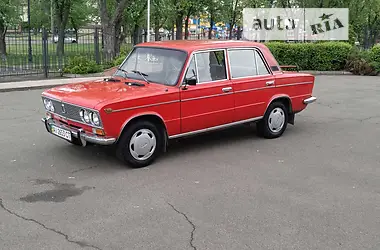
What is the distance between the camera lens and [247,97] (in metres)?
7.28

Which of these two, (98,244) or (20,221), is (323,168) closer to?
(98,244)

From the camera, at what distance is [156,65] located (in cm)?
680

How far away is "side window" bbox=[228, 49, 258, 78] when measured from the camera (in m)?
7.20

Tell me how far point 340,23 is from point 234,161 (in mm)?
20774

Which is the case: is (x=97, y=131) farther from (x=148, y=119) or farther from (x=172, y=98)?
(x=172, y=98)

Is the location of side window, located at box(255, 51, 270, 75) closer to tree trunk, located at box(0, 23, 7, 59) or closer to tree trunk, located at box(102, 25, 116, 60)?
tree trunk, located at box(102, 25, 116, 60)

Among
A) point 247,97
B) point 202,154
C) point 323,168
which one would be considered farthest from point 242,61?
point 323,168

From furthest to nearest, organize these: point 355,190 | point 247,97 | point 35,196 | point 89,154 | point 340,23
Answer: point 340,23 < point 247,97 < point 89,154 < point 355,190 < point 35,196

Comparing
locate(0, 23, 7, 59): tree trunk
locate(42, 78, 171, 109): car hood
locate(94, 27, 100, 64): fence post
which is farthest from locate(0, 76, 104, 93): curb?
locate(0, 23, 7, 59): tree trunk

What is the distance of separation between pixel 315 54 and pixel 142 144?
597 inches

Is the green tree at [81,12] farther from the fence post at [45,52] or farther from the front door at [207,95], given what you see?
the front door at [207,95]

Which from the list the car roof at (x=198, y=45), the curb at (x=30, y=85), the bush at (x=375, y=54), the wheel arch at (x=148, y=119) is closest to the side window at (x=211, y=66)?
the car roof at (x=198, y=45)

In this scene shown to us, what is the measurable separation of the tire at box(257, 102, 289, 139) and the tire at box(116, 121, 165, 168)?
7.38 ft

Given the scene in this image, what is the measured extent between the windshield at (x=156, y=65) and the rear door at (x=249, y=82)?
102 centimetres
